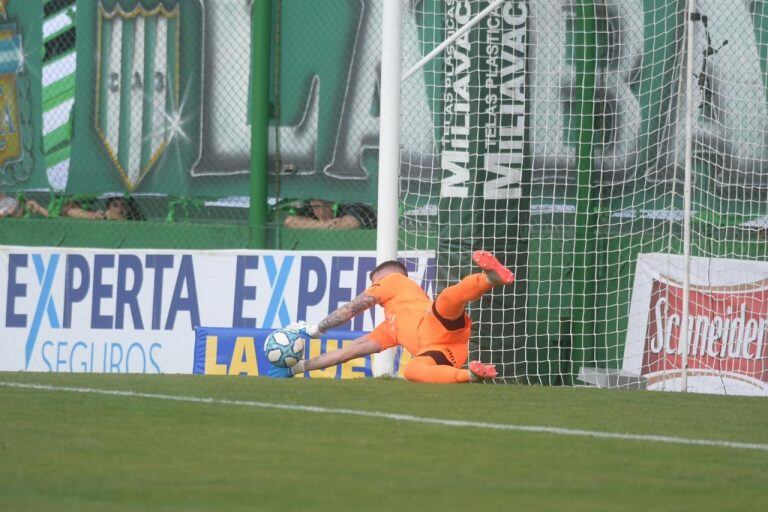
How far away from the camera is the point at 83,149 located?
13695mm

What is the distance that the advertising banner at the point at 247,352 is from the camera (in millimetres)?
11180

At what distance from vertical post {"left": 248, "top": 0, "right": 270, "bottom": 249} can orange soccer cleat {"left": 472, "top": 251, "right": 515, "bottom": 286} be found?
400 cm

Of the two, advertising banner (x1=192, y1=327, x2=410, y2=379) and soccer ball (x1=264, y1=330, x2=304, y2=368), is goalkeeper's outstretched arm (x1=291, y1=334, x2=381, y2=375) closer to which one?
soccer ball (x1=264, y1=330, x2=304, y2=368)

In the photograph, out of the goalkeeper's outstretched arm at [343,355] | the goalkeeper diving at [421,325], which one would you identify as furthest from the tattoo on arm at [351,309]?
the goalkeeper's outstretched arm at [343,355]

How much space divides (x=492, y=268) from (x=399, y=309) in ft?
3.57

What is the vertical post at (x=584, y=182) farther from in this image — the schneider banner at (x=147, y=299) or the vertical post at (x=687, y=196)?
the schneider banner at (x=147, y=299)

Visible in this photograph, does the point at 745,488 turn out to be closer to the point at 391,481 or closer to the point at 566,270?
the point at 391,481

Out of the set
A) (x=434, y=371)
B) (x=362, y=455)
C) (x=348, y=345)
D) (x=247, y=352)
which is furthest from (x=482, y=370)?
(x=247, y=352)

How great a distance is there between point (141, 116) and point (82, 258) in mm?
1916

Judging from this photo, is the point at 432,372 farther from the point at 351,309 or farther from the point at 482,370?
the point at 351,309

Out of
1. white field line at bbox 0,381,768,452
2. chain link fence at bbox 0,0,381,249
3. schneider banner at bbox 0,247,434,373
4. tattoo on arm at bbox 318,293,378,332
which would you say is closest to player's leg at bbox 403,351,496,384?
tattoo on arm at bbox 318,293,378,332

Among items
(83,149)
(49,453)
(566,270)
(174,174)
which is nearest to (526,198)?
(566,270)

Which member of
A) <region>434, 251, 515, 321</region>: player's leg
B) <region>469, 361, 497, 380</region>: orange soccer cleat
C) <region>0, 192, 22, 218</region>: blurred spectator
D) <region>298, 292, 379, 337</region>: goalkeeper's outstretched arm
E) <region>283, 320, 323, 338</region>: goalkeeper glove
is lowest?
<region>469, 361, 497, 380</region>: orange soccer cleat

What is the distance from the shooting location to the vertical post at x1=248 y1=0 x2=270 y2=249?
40.8 ft
